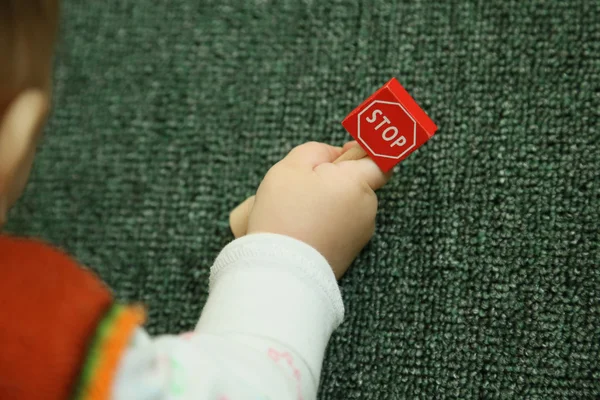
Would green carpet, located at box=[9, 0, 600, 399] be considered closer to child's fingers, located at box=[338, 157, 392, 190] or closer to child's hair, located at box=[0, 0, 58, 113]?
child's fingers, located at box=[338, 157, 392, 190]

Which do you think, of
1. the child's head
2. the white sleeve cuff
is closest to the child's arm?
the white sleeve cuff

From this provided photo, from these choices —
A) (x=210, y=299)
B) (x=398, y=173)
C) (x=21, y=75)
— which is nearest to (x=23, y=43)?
(x=21, y=75)

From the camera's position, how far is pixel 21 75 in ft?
1.17

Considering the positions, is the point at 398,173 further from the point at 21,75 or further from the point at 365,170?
the point at 21,75

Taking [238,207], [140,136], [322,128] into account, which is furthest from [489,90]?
[140,136]

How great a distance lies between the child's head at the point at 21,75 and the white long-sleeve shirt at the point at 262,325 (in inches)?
5.9

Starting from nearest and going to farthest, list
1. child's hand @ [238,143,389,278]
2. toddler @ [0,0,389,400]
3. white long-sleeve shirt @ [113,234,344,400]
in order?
toddler @ [0,0,389,400]
white long-sleeve shirt @ [113,234,344,400]
child's hand @ [238,143,389,278]

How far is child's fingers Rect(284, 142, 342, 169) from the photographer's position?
549 mm

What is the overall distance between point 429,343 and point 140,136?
1.31ft

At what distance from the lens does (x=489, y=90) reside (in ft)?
1.95

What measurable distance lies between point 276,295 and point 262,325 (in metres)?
0.03

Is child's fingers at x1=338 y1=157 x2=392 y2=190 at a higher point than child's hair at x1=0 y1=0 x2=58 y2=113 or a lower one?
lower

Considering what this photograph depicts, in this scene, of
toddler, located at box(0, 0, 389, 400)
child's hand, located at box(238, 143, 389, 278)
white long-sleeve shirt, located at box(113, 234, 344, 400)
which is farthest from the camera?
child's hand, located at box(238, 143, 389, 278)

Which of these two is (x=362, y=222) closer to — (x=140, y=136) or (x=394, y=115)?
(x=394, y=115)
